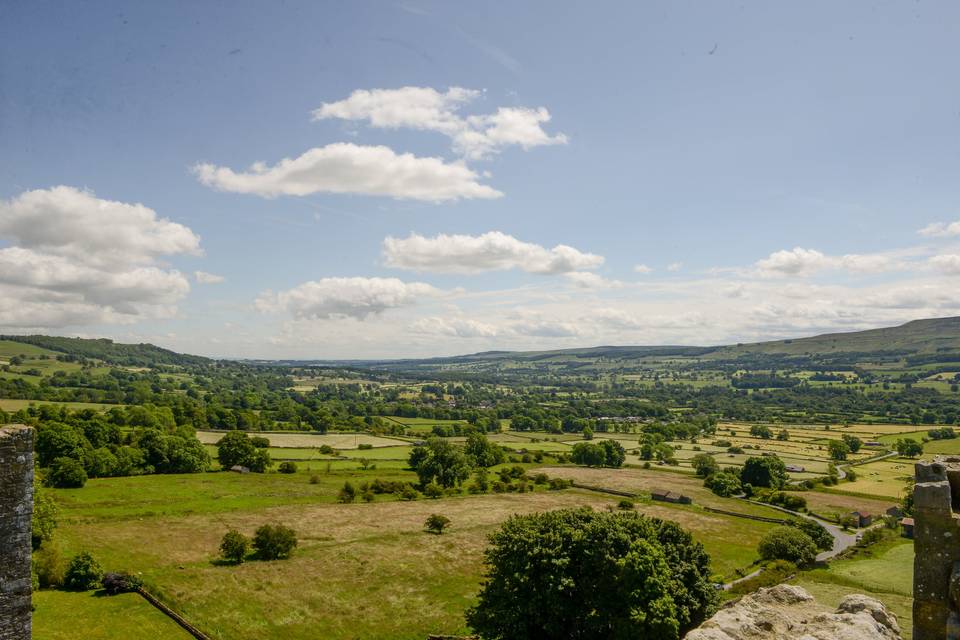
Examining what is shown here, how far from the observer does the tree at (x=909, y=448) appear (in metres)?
115

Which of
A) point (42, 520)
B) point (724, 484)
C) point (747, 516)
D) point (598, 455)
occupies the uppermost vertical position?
point (42, 520)

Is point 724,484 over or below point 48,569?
below

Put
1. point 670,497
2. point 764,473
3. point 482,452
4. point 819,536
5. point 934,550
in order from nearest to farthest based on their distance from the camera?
point 934,550
point 819,536
point 670,497
point 764,473
point 482,452

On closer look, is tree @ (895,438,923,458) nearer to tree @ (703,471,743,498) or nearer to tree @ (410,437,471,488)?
tree @ (703,471,743,498)

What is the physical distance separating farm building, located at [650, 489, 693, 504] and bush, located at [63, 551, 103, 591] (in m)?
70.5

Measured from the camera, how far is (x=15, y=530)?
1094 cm

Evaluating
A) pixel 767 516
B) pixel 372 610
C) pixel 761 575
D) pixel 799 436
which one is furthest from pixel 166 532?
pixel 799 436

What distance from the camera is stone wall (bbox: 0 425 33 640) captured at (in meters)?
10.8

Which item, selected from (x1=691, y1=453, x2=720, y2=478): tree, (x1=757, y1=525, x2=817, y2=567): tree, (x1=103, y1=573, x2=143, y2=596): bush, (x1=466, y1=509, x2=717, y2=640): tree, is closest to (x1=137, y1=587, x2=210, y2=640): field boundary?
(x1=103, y1=573, x2=143, y2=596): bush

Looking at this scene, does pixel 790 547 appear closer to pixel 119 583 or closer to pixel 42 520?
pixel 119 583

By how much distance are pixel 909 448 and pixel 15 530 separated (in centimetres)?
14777

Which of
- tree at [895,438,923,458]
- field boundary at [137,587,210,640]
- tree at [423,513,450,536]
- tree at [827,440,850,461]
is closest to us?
field boundary at [137,587,210,640]

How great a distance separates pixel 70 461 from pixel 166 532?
24.3 m

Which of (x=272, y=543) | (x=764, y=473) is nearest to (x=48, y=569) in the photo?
(x=272, y=543)
